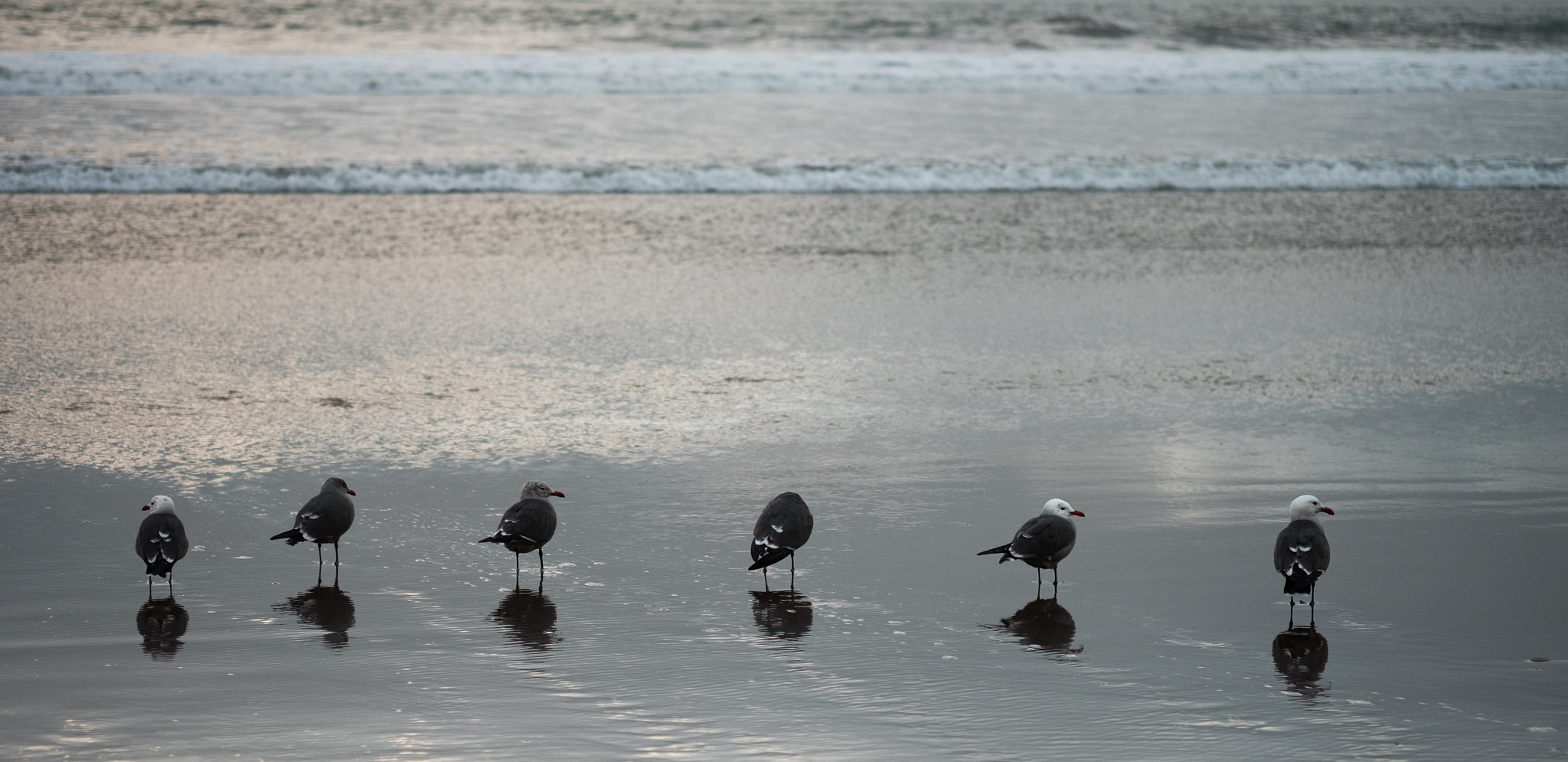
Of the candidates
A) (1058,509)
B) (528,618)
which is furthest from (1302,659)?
(528,618)

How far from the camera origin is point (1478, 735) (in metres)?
3.75

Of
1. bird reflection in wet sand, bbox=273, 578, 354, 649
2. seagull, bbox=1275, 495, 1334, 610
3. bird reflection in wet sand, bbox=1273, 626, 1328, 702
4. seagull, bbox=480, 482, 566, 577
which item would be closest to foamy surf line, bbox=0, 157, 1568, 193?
seagull, bbox=480, 482, 566, 577

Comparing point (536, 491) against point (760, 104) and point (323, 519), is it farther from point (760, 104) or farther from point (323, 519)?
point (760, 104)

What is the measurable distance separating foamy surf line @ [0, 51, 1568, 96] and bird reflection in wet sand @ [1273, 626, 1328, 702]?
18.6 m

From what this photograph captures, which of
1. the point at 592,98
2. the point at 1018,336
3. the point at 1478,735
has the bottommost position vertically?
the point at 1478,735

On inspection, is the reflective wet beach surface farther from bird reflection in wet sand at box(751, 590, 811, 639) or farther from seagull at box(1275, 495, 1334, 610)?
seagull at box(1275, 495, 1334, 610)

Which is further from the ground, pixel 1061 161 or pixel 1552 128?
pixel 1552 128

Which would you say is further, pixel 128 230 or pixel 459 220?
pixel 459 220

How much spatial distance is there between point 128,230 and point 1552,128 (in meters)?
18.3

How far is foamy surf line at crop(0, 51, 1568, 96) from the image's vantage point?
2061 centimetres

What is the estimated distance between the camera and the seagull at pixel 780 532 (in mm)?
4848

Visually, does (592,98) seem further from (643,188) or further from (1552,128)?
(1552,128)

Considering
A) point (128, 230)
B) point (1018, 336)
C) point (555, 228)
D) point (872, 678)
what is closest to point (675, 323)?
point (1018, 336)

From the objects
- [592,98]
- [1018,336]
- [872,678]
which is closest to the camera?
[872,678]
